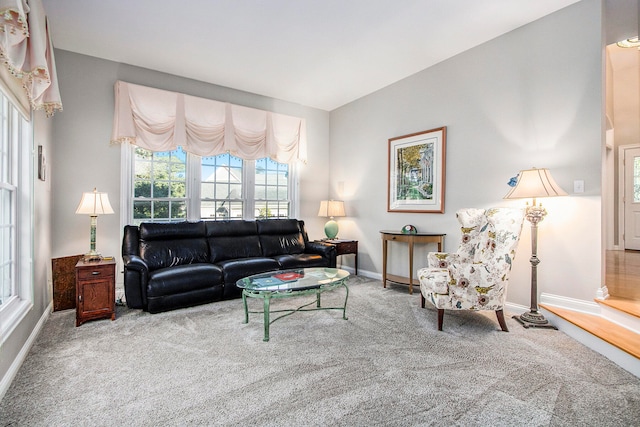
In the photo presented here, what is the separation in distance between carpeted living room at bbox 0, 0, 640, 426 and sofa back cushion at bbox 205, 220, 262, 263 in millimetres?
36

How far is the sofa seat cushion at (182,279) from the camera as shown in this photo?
3.28 meters

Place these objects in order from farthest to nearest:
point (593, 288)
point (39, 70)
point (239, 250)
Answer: point (239, 250), point (593, 288), point (39, 70)

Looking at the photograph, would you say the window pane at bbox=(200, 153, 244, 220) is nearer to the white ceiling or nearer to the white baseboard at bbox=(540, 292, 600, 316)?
the white ceiling

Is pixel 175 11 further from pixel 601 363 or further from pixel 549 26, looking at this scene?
pixel 601 363

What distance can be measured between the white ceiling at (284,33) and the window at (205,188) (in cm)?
122

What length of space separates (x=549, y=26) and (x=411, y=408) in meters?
3.64

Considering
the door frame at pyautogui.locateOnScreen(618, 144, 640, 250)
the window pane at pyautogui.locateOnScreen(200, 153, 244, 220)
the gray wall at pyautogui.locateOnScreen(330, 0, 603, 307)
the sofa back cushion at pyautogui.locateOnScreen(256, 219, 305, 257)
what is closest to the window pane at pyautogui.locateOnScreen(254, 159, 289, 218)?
the window pane at pyautogui.locateOnScreen(200, 153, 244, 220)

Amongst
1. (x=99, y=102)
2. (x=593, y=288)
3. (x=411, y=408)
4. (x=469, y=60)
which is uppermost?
(x=469, y=60)

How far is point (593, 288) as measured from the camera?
287cm

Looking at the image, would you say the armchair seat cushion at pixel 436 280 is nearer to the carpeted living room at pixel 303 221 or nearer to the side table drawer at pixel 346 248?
the carpeted living room at pixel 303 221

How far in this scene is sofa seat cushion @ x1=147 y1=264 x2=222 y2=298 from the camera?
10.8ft

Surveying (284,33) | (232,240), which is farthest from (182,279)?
(284,33)

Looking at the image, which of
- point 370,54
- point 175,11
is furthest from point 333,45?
point 175,11

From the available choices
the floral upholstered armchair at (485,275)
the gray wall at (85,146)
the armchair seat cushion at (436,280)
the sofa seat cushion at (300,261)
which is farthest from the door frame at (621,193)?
the gray wall at (85,146)
